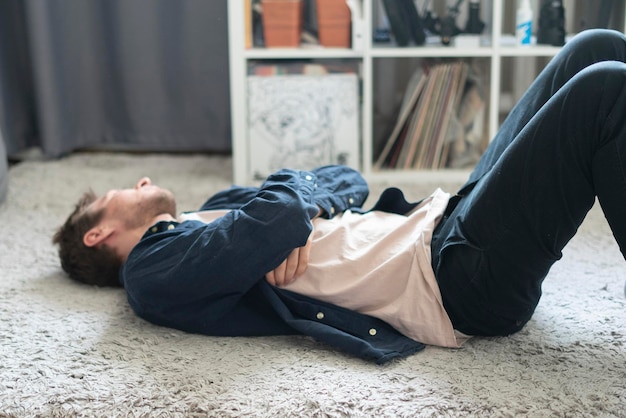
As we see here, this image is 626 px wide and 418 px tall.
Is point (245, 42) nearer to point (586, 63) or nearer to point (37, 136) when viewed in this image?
point (37, 136)

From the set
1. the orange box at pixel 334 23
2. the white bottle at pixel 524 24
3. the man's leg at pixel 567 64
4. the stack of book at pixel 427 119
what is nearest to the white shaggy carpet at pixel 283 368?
the man's leg at pixel 567 64

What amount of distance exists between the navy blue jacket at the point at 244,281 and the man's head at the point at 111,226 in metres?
0.10

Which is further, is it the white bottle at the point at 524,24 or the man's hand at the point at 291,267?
the white bottle at the point at 524,24

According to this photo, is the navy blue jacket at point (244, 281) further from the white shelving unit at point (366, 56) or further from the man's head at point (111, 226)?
the white shelving unit at point (366, 56)

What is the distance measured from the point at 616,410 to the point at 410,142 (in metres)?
1.50

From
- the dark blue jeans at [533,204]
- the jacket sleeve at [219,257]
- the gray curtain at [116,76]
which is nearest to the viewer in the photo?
the dark blue jeans at [533,204]

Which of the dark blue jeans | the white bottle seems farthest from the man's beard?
the white bottle

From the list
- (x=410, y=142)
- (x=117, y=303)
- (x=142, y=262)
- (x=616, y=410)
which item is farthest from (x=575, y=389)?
(x=410, y=142)

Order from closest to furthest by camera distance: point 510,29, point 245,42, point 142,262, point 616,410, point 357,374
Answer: point 616,410
point 357,374
point 142,262
point 245,42
point 510,29

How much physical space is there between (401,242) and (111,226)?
0.52m

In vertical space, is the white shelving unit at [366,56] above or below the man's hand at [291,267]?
above

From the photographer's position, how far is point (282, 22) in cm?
240

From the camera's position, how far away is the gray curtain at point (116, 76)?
272 cm

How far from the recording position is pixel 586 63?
1336mm
